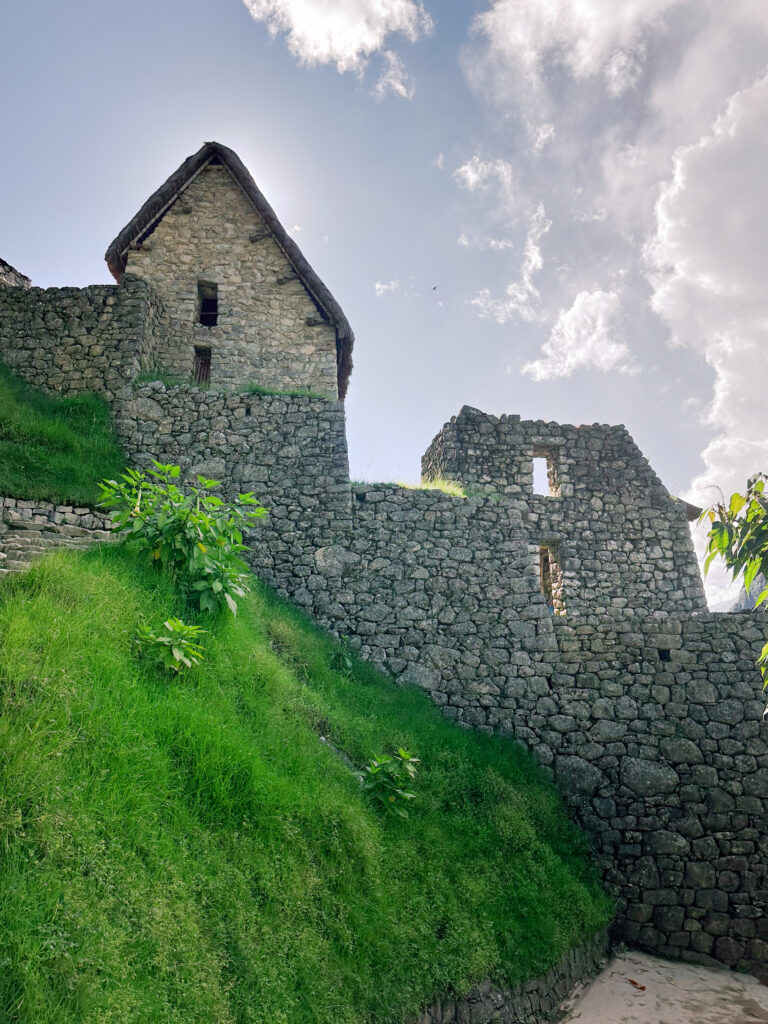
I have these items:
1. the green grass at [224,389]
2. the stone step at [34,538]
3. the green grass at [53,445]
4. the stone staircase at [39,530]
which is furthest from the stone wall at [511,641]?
the stone step at [34,538]

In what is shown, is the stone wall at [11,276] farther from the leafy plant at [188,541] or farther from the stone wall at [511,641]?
the leafy plant at [188,541]

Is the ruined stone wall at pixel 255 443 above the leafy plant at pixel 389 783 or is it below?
above

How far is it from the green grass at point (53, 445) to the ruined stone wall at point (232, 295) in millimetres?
2595

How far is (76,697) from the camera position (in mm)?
4848

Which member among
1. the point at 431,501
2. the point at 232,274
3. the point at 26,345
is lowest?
the point at 431,501

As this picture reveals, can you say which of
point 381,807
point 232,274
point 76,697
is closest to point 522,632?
point 381,807

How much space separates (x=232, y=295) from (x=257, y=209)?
2404mm

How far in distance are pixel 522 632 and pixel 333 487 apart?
4.01m

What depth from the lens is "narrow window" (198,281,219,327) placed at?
1427cm

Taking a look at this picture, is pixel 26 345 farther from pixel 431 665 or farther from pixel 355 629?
pixel 431 665

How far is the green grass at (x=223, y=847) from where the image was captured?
357 centimetres

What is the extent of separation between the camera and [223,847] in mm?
4707

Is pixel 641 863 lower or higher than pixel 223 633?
lower

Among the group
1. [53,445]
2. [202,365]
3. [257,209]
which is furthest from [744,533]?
[257,209]
